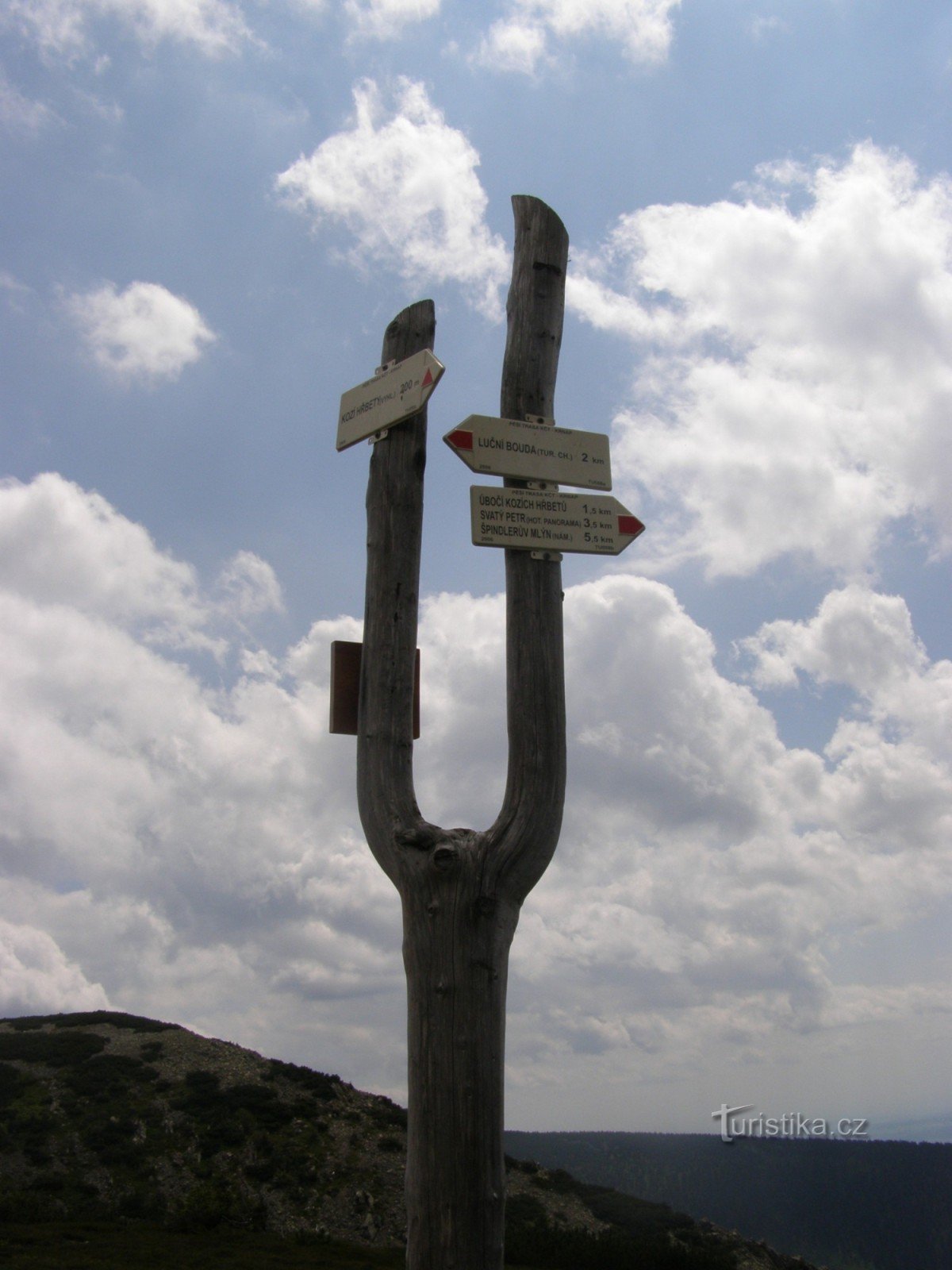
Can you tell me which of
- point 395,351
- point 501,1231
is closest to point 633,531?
point 395,351

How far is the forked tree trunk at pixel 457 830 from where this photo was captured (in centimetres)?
406

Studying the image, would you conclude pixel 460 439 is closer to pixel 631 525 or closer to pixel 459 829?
pixel 631 525

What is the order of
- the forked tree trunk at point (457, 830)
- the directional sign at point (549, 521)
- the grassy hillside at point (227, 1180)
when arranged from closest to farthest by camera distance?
the forked tree trunk at point (457, 830) → the directional sign at point (549, 521) → the grassy hillside at point (227, 1180)

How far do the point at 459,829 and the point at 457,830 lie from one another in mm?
11

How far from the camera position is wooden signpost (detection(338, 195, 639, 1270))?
13.3 feet

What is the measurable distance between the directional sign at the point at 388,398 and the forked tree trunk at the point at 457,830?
0.12 m

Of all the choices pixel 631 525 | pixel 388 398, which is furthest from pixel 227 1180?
pixel 388 398

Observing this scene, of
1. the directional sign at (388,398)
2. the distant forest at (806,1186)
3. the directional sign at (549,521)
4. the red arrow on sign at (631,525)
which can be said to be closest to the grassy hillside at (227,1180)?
the directional sign at (388,398)

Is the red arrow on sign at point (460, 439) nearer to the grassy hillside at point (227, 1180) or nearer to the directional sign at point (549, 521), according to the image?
the directional sign at point (549, 521)

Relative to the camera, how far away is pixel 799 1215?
83688mm

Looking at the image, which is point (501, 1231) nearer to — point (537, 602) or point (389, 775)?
point (389, 775)

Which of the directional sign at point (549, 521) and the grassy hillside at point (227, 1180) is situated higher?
the directional sign at point (549, 521)

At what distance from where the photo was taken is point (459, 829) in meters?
4.67

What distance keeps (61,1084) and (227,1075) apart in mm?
5223
